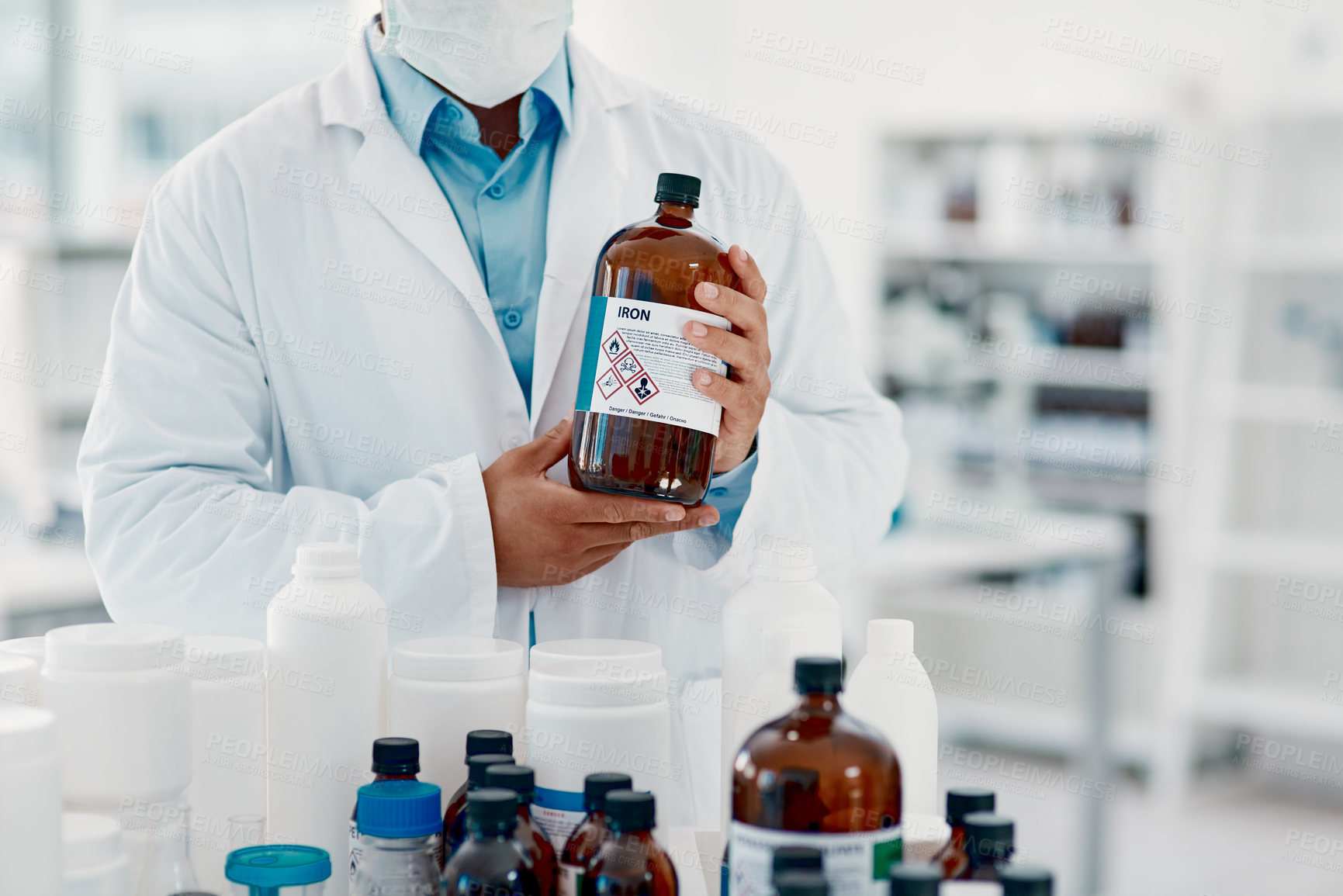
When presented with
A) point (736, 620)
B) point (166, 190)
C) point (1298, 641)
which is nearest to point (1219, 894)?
point (1298, 641)

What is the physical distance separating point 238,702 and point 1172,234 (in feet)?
12.2

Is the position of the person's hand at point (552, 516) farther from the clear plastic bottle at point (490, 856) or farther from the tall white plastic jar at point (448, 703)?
the clear plastic bottle at point (490, 856)

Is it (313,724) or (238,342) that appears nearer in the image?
(313,724)

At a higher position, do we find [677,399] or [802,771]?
[677,399]

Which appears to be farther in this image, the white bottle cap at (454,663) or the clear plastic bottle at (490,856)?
the white bottle cap at (454,663)

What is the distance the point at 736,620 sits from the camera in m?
0.97

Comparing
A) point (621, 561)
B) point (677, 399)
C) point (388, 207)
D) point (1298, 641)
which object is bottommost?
point (1298, 641)

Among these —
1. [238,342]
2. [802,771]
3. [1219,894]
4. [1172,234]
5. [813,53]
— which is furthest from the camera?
[813,53]

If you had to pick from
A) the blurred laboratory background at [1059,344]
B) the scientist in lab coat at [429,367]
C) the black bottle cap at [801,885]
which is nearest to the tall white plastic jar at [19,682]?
the scientist in lab coat at [429,367]

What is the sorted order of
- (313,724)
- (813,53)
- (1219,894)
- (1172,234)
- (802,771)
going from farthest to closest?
1. (813,53)
2. (1172,234)
3. (1219,894)
4. (313,724)
5. (802,771)

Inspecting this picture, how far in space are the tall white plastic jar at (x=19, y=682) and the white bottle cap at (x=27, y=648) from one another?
0.02m

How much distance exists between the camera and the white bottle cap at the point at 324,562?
950 mm

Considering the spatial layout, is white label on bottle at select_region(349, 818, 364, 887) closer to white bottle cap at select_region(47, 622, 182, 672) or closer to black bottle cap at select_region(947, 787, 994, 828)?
white bottle cap at select_region(47, 622, 182, 672)

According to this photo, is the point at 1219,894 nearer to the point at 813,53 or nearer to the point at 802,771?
the point at 802,771
